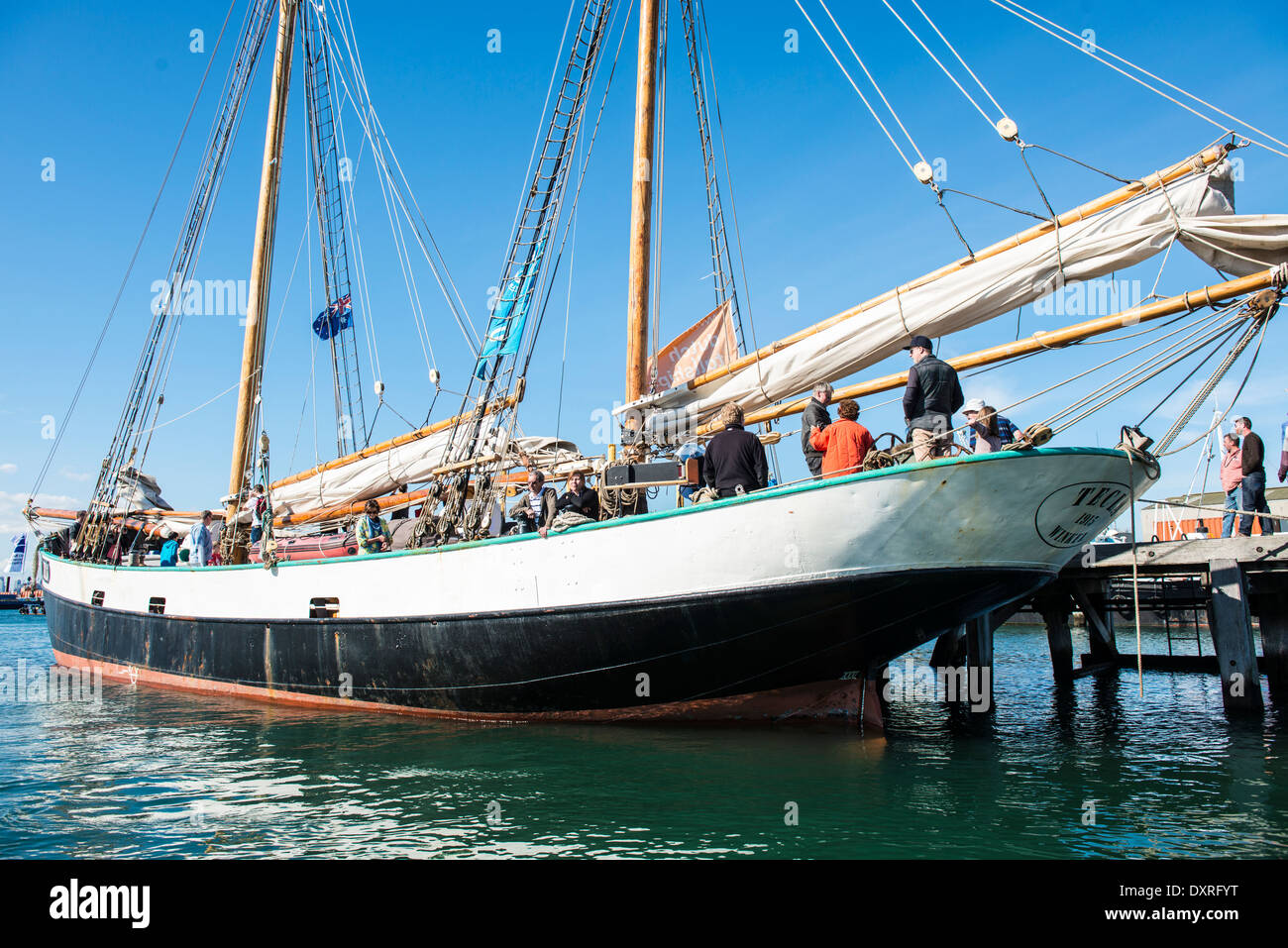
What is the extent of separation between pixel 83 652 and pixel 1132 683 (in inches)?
838

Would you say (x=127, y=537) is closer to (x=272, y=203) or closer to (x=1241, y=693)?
(x=272, y=203)

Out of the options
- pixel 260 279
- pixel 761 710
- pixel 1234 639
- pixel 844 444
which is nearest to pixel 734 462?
pixel 844 444

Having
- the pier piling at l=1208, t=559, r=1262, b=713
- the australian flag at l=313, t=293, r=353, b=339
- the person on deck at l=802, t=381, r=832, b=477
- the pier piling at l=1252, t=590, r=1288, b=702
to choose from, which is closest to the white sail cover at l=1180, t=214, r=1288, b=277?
the person on deck at l=802, t=381, r=832, b=477

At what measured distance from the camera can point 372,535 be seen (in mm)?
12719

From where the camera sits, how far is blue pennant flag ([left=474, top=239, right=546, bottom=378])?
1344 centimetres

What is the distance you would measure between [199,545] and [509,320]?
22.2 feet

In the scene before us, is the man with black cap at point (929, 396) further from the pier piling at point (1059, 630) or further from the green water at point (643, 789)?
the pier piling at point (1059, 630)

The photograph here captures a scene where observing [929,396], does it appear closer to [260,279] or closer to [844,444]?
[844,444]

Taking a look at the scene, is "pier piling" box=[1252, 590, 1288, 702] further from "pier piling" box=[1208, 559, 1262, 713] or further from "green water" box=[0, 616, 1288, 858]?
"pier piling" box=[1208, 559, 1262, 713]

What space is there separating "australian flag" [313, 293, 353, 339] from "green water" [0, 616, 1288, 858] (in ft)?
42.4
